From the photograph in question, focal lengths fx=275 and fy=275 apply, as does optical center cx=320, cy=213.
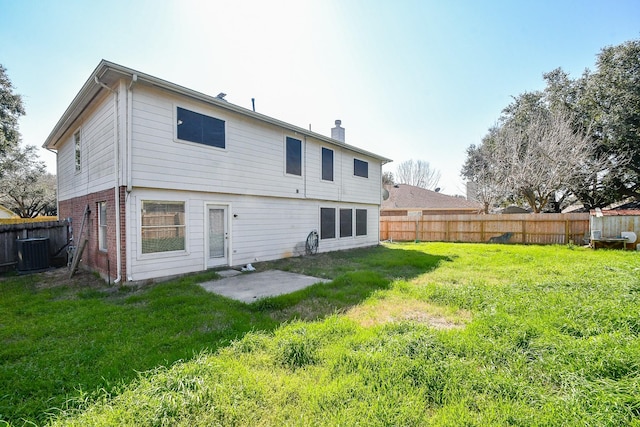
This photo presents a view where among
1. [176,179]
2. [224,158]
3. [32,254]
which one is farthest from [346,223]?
[32,254]

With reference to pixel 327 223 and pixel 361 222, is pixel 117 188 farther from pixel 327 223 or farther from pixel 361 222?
pixel 361 222

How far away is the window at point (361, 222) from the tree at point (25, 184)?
23.8 m

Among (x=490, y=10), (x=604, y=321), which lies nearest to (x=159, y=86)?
(x=604, y=321)

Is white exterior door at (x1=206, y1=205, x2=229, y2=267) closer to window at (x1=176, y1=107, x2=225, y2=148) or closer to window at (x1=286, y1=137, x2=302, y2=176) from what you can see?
window at (x1=176, y1=107, x2=225, y2=148)

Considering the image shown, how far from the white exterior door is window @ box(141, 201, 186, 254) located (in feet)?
2.47

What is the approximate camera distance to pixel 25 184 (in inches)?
901

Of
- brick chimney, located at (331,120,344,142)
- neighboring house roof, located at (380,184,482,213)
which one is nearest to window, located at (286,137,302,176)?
brick chimney, located at (331,120,344,142)

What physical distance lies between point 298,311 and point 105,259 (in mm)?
5520

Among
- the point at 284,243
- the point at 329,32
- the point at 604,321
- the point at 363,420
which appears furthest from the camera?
the point at 284,243

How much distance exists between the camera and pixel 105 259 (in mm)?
6863

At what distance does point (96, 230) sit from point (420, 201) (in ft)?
76.1

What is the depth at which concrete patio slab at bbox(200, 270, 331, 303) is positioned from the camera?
5496mm

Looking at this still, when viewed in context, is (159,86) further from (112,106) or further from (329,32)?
(329,32)

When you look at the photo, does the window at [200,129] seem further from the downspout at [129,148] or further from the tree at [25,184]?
the tree at [25,184]
